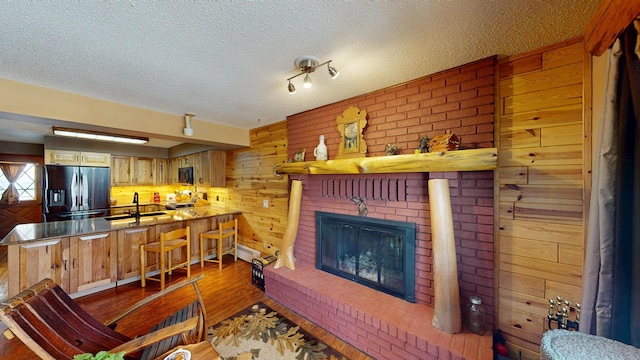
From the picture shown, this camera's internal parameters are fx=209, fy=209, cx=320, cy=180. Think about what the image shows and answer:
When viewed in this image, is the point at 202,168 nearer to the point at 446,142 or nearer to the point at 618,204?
the point at 446,142

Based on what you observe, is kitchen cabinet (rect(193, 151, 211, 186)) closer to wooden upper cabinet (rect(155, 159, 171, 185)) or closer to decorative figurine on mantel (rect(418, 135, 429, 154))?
wooden upper cabinet (rect(155, 159, 171, 185))

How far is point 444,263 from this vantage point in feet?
5.46

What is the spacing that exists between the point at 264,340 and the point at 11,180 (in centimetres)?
704

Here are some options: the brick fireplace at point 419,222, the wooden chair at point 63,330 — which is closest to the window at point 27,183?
the wooden chair at point 63,330

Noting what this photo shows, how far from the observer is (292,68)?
5.62 ft

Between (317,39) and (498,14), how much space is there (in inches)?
41.4

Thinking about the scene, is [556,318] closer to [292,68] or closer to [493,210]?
[493,210]

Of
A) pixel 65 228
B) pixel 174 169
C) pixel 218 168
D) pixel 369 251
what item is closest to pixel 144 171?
pixel 174 169

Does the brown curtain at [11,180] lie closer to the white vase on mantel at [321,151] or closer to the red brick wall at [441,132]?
the white vase on mantel at [321,151]

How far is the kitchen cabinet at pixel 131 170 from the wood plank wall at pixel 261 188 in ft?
9.38

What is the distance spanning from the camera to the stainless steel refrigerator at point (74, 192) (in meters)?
3.78

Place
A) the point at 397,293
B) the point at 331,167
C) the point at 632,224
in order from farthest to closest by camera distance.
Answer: the point at 331,167 → the point at 397,293 → the point at 632,224

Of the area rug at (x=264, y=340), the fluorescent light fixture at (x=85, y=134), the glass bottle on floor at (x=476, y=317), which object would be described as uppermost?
the fluorescent light fixture at (x=85, y=134)

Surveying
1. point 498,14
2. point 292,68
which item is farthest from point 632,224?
point 292,68
